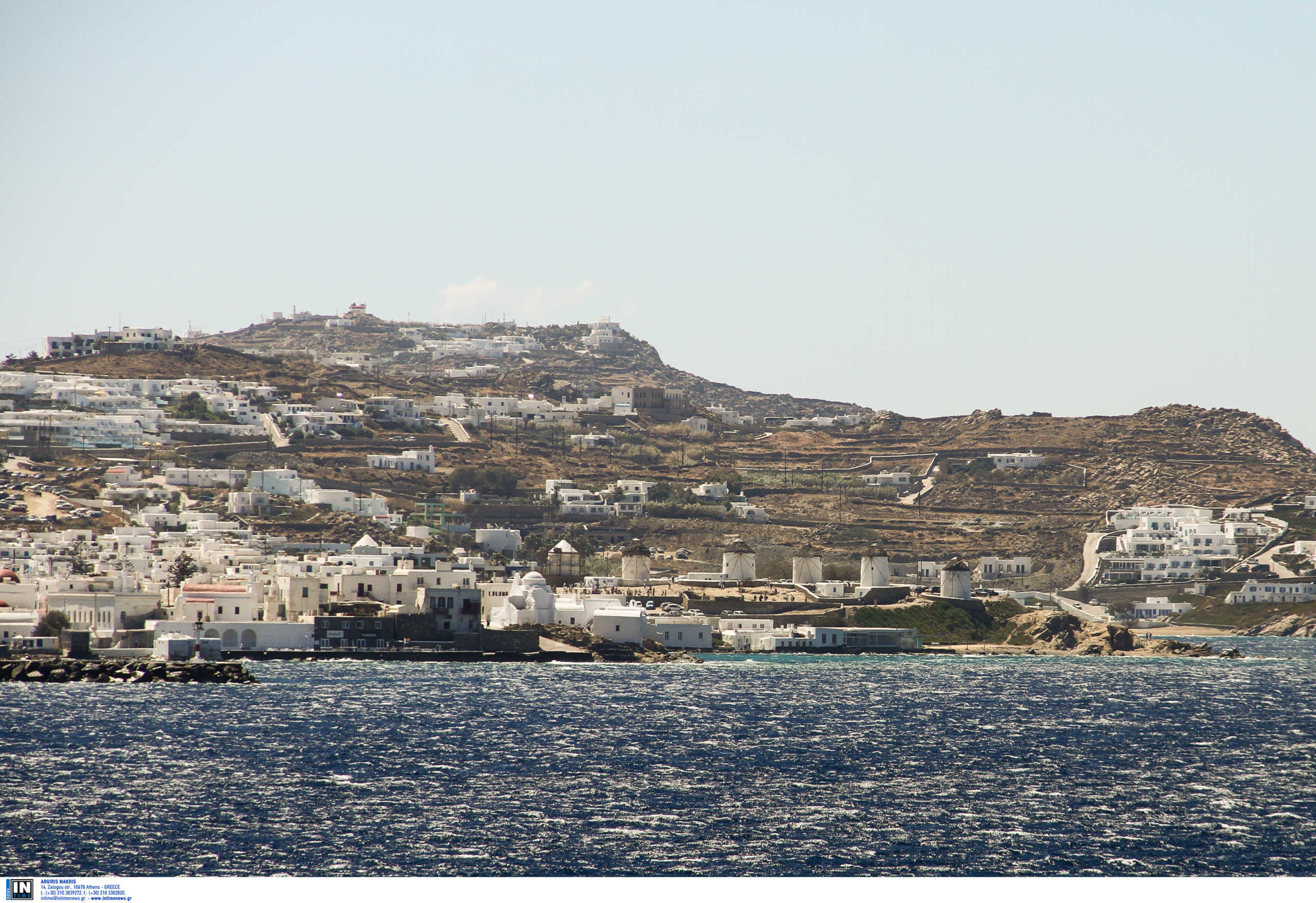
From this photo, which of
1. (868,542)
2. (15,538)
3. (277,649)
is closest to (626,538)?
(868,542)

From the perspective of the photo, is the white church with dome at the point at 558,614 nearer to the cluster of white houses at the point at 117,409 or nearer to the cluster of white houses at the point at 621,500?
the cluster of white houses at the point at 621,500

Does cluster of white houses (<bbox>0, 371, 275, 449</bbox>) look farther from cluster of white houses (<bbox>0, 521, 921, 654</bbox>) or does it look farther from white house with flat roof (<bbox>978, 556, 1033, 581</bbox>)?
white house with flat roof (<bbox>978, 556, 1033, 581</bbox>)

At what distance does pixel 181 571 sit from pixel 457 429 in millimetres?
85930

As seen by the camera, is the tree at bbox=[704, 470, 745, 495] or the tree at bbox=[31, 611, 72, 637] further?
the tree at bbox=[704, 470, 745, 495]

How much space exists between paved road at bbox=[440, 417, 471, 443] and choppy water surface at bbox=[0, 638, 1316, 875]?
100994 mm

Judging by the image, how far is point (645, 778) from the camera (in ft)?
174

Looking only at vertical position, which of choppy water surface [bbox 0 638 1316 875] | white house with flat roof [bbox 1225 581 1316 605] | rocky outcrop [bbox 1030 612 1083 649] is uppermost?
white house with flat roof [bbox 1225 581 1316 605]

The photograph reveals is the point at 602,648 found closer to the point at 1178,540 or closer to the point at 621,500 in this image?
the point at 621,500

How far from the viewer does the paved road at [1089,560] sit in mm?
150000

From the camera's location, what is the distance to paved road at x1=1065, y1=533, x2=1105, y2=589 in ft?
492

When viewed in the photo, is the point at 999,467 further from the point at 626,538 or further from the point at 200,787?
the point at 200,787

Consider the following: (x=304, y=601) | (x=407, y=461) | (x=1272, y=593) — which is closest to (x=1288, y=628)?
(x=1272, y=593)

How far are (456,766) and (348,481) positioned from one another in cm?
10839

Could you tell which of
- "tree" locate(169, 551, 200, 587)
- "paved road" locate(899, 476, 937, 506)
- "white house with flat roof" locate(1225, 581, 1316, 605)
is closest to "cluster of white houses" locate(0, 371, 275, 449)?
"tree" locate(169, 551, 200, 587)
